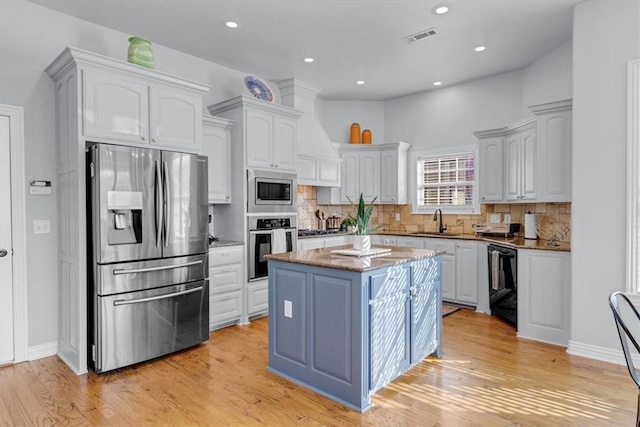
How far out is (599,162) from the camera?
10.6 feet

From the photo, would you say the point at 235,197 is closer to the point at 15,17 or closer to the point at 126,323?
the point at 126,323

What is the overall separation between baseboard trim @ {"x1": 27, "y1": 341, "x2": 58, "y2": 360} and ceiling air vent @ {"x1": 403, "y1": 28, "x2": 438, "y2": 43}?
4.50m

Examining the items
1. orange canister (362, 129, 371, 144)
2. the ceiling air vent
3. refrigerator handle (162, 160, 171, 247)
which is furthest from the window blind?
refrigerator handle (162, 160, 171, 247)

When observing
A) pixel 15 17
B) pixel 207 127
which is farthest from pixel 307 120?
pixel 15 17

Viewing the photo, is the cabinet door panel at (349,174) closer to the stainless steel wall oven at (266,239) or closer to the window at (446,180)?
the window at (446,180)

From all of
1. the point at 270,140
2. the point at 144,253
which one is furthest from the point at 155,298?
the point at 270,140

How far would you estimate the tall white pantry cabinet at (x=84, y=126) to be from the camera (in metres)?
2.98

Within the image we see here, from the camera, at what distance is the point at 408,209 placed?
6.28 m

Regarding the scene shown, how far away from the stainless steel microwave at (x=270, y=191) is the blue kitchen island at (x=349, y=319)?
152cm

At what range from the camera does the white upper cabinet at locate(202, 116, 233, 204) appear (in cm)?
418

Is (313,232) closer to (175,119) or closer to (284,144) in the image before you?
(284,144)

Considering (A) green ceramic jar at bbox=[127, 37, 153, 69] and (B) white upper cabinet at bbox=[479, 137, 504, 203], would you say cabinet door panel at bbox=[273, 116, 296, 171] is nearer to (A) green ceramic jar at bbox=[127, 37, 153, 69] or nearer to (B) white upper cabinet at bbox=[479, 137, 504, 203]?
(A) green ceramic jar at bbox=[127, 37, 153, 69]

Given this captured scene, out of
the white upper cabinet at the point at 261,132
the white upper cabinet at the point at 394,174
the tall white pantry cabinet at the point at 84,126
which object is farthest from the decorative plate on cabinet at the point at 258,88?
the white upper cabinet at the point at 394,174

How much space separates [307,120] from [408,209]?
87.9 inches
